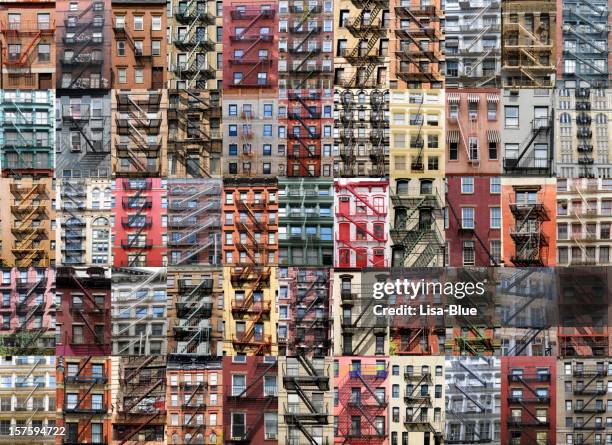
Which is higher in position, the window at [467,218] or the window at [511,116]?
the window at [511,116]

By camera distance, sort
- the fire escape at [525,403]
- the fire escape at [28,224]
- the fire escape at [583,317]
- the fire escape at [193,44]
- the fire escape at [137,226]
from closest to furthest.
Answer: the fire escape at [583,317]
the fire escape at [525,403]
the fire escape at [28,224]
the fire escape at [137,226]
the fire escape at [193,44]

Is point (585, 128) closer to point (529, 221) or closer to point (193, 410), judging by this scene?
point (529, 221)

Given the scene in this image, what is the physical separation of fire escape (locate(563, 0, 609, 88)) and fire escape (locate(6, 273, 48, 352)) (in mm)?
16853

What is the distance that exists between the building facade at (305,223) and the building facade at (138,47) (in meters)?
5.07

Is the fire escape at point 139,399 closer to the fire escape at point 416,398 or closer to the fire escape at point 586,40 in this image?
the fire escape at point 416,398

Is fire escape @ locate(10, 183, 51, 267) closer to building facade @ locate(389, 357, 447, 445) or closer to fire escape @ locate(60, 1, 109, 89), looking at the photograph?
fire escape @ locate(60, 1, 109, 89)

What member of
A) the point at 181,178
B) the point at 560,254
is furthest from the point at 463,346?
the point at 181,178

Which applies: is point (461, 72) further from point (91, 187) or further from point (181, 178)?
point (91, 187)

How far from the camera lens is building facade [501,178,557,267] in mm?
24375

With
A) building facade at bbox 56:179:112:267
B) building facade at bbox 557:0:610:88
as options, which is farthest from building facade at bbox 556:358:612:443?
building facade at bbox 56:179:112:267

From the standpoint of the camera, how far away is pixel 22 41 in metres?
24.8

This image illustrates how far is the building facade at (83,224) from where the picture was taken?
2456 cm

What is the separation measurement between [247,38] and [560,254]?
11301mm

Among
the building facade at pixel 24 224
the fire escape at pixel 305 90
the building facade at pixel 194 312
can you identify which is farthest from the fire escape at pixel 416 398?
the building facade at pixel 24 224
